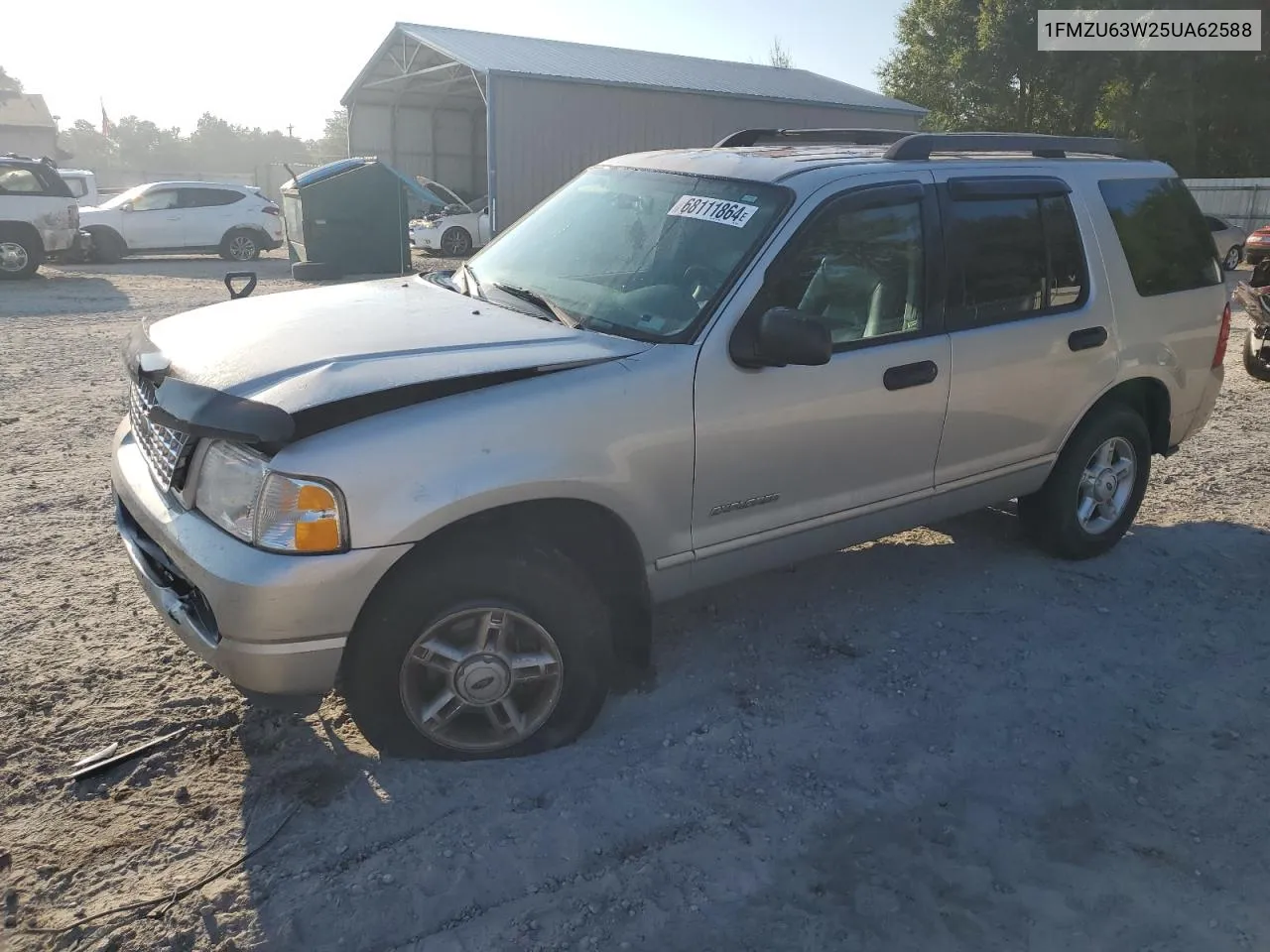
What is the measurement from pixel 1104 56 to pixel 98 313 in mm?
29478

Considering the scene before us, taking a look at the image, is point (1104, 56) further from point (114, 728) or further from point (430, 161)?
point (114, 728)

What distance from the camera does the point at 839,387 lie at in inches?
143

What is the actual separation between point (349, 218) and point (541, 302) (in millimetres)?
14436

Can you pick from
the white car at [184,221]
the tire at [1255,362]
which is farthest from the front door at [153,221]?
the tire at [1255,362]

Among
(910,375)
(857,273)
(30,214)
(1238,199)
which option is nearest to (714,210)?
(857,273)

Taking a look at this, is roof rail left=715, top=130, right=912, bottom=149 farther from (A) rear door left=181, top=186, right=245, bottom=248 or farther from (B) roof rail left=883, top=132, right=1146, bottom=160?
(A) rear door left=181, top=186, right=245, bottom=248

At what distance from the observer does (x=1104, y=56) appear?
1188 inches

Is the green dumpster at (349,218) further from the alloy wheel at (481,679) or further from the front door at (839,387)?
the alloy wheel at (481,679)

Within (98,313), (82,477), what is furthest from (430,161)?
(82,477)

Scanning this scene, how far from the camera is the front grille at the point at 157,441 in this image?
293 centimetres

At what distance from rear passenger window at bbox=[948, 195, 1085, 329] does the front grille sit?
9.48 ft

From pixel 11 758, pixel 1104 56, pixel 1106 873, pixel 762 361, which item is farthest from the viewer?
pixel 1104 56

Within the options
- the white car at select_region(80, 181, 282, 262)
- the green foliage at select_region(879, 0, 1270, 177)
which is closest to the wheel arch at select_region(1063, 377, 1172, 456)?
the white car at select_region(80, 181, 282, 262)

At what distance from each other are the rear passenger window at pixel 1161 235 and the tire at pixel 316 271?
13.4 meters
